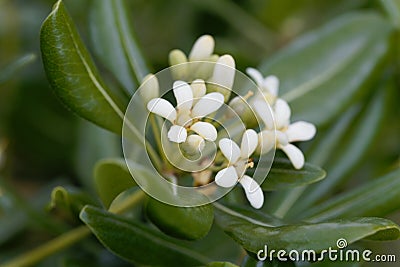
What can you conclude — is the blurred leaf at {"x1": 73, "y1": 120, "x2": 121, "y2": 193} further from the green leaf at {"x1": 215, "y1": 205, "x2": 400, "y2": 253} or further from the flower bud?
the green leaf at {"x1": 215, "y1": 205, "x2": 400, "y2": 253}

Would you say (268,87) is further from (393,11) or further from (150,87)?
(393,11)

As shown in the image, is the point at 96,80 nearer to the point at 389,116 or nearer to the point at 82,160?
the point at 82,160

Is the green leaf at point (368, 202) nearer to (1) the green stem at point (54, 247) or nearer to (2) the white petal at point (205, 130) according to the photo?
(2) the white petal at point (205, 130)

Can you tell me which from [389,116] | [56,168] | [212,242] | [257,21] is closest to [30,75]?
[56,168]

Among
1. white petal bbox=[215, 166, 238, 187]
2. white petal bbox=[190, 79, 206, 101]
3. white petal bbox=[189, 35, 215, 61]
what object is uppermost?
white petal bbox=[189, 35, 215, 61]

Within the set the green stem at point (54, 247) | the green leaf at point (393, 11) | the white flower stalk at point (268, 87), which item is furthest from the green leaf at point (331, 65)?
the green stem at point (54, 247)

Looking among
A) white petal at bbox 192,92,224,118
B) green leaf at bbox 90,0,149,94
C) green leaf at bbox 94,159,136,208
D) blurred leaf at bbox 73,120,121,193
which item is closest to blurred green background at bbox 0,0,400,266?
blurred leaf at bbox 73,120,121,193
